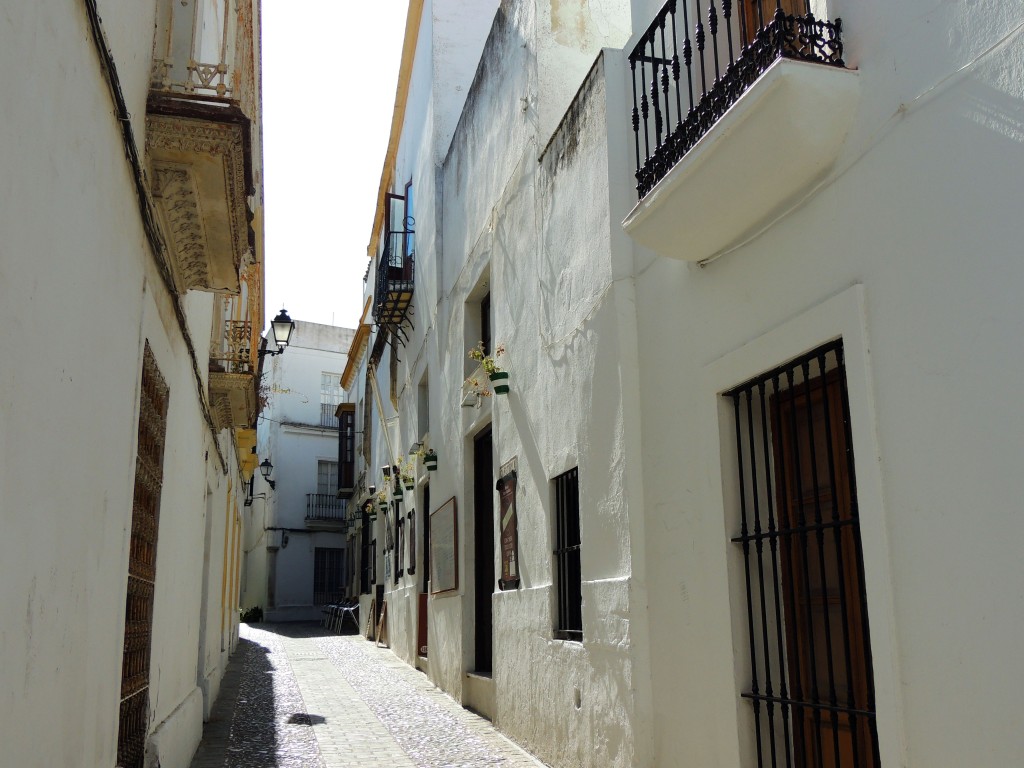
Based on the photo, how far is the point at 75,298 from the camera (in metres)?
3.33

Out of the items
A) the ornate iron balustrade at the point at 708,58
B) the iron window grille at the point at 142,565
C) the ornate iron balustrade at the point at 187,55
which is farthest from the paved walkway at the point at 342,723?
the ornate iron balustrade at the point at 187,55

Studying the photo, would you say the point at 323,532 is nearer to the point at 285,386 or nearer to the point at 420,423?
the point at 285,386

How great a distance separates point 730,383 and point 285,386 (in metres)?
29.5

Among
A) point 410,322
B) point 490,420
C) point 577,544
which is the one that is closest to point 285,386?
point 410,322

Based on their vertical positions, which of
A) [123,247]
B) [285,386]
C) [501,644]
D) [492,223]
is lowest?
[501,644]

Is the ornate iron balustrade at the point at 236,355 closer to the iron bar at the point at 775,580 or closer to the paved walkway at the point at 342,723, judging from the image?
the paved walkway at the point at 342,723

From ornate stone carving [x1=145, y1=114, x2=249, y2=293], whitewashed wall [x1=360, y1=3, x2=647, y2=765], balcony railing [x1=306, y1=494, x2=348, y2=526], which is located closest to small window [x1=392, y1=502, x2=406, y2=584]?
whitewashed wall [x1=360, y1=3, x2=647, y2=765]

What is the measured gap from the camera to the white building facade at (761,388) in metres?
3.29

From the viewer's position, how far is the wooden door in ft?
13.1

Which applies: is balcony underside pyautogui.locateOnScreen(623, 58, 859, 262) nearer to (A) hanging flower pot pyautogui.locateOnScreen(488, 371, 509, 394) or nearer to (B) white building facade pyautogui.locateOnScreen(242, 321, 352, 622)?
(A) hanging flower pot pyautogui.locateOnScreen(488, 371, 509, 394)

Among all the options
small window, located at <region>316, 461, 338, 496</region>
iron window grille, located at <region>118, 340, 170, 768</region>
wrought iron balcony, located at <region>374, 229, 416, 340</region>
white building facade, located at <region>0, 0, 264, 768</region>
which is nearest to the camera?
white building facade, located at <region>0, 0, 264, 768</region>

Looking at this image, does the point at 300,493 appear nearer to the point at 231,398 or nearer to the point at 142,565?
the point at 231,398

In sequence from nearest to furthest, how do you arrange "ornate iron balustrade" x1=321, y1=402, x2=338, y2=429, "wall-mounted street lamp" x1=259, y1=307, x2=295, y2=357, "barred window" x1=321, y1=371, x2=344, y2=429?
"wall-mounted street lamp" x1=259, y1=307, x2=295, y2=357 < "ornate iron balustrade" x1=321, y1=402, x2=338, y2=429 < "barred window" x1=321, y1=371, x2=344, y2=429

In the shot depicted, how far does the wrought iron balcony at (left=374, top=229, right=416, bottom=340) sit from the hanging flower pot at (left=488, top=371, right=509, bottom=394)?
6.01 meters
